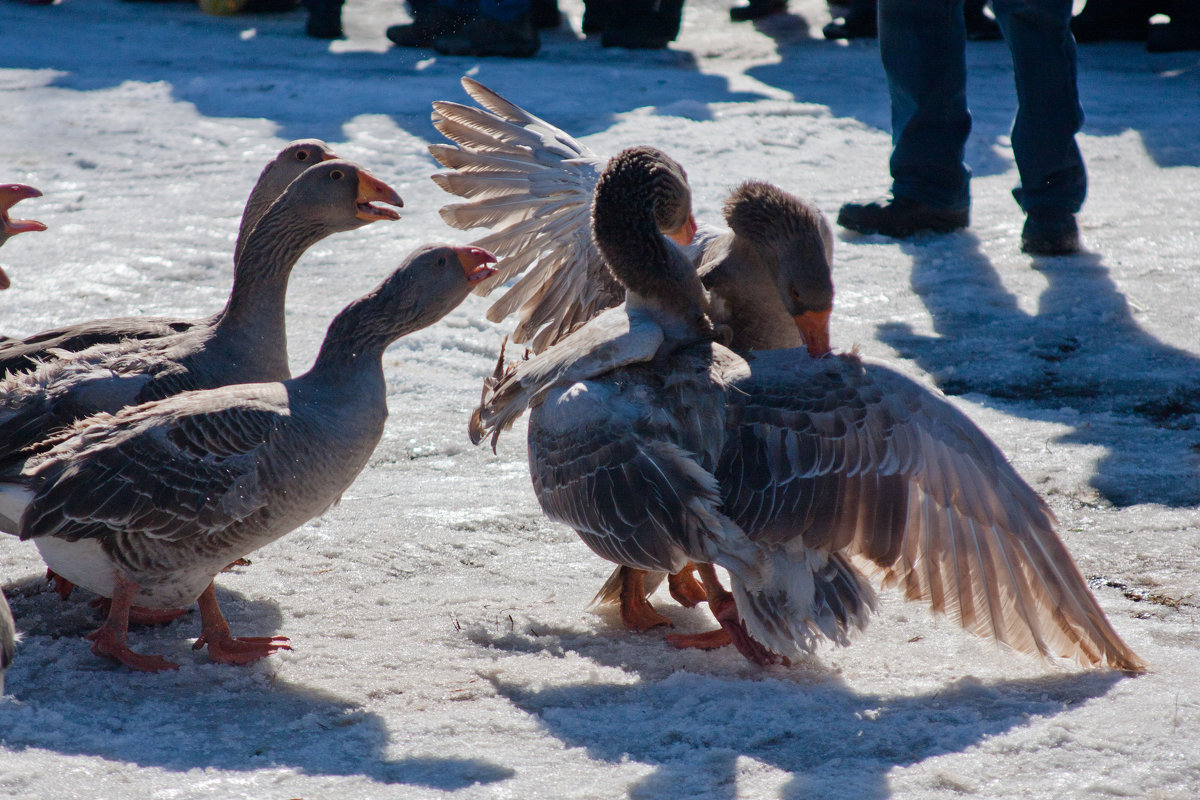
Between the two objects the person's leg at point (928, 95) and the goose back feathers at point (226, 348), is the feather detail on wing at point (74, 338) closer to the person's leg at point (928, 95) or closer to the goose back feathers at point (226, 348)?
the goose back feathers at point (226, 348)

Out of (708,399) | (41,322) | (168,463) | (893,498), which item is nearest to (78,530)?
(168,463)

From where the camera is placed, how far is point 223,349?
13.3 feet

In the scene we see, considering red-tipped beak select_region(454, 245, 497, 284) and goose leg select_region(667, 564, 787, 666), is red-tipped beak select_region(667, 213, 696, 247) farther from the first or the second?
goose leg select_region(667, 564, 787, 666)

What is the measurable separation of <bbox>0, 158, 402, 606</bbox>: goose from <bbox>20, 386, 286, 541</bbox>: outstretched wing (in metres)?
0.36

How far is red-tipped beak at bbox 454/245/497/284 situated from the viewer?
3.71 metres

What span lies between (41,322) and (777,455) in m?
4.38

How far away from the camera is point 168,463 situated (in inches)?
129

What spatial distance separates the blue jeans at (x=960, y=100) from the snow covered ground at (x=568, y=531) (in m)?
0.40

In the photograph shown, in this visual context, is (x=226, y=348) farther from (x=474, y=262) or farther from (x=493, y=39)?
(x=493, y=39)

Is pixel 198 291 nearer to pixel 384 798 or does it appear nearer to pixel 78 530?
pixel 78 530

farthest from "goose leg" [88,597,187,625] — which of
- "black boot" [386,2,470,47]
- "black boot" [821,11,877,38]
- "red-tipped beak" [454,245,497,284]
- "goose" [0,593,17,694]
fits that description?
"black boot" [821,11,877,38]

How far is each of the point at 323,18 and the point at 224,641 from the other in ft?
33.4

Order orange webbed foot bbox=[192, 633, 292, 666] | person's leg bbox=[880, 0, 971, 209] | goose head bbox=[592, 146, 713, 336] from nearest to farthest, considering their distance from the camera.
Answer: orange webbed foot bbox=[192, 633, 292, 666] → goose head bbox=[592, 146, 713, 336] → person's leg bbox=[880, 0, 971, 209]

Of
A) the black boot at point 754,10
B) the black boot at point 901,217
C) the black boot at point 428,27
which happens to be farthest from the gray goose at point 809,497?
the black boot at point 754,10
